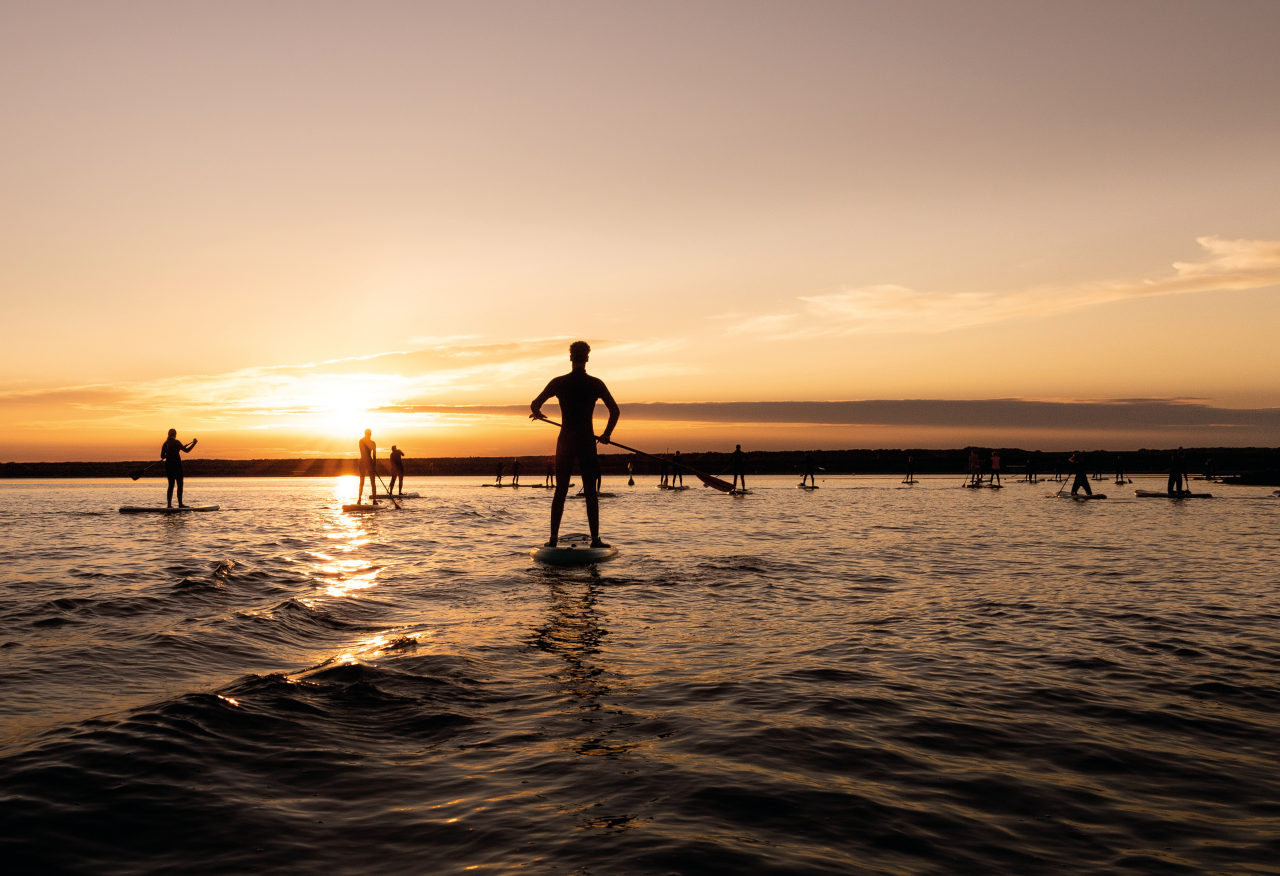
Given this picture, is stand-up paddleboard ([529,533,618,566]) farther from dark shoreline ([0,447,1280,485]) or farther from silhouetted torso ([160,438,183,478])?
dark shoreline ([0,447,1280,485])

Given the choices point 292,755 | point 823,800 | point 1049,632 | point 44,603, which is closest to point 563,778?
point 823,800

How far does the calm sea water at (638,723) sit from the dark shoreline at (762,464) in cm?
9629

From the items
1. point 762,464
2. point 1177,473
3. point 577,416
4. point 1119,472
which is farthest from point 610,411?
point 762,464

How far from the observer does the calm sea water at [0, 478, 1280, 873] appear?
3311mm

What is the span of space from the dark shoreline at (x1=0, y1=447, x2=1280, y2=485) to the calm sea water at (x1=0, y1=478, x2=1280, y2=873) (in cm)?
9629

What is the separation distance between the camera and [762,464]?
118688 mm

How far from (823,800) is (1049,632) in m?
4.86

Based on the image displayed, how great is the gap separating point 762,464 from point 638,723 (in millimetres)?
115258

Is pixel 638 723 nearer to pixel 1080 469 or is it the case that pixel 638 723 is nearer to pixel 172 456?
pixel 172 456

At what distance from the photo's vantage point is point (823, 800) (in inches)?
149

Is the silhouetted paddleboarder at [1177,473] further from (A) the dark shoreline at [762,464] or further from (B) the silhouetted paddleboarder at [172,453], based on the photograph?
(A) the dark shoreline at [762,464]

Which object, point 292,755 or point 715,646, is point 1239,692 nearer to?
Result: point 715,646

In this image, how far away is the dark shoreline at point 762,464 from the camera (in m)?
110

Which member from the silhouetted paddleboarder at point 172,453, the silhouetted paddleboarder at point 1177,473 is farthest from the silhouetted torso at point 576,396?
the silhouetted paddleboarder at point 1177,473
